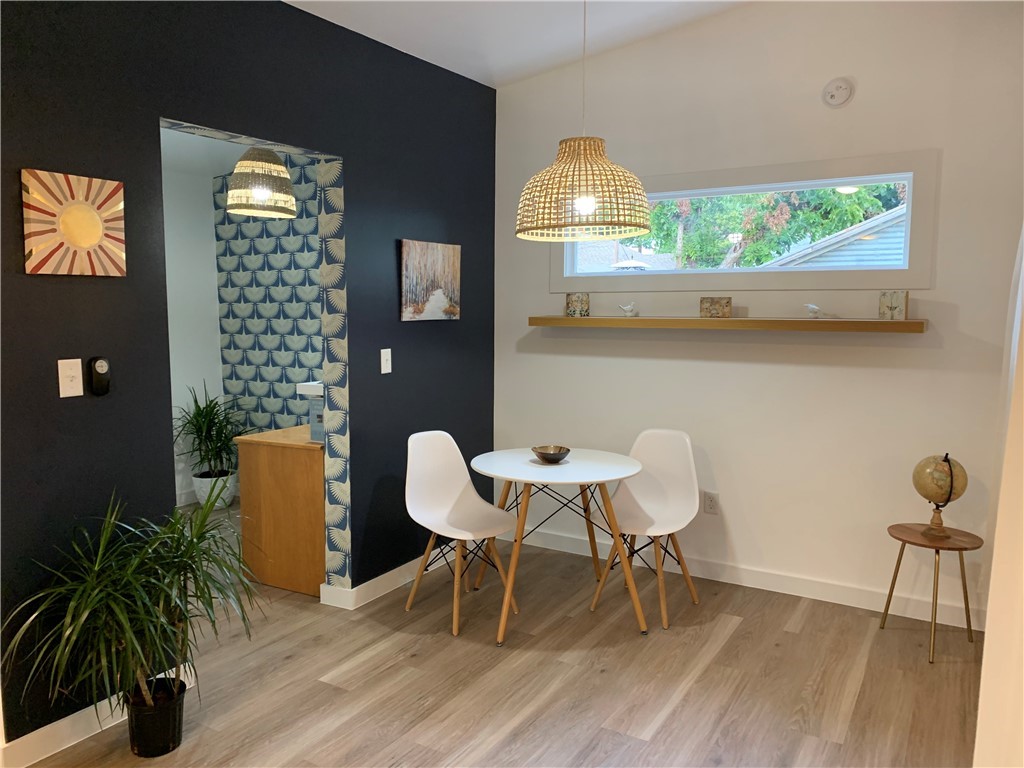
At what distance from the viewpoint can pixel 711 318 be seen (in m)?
3.67

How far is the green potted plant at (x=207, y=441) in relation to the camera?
5.15 meters

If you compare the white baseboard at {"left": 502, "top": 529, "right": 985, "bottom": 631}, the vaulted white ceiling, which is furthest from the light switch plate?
the white baseboard at {"left": 502, "top": 529, "right": 985, "bottom": 631}

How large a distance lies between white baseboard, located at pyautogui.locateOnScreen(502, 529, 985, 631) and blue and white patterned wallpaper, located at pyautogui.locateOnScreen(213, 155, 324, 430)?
2264 millimetres

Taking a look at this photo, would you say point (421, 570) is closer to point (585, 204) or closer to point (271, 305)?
point (585, 204)

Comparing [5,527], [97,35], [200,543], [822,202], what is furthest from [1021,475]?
[822,202]

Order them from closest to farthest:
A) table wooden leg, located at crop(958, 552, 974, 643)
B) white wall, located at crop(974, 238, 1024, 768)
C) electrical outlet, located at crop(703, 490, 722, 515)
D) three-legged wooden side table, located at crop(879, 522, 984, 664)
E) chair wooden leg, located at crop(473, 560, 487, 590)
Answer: white wall, located at crop(974, 238, 1024, 768), three-legged wooden side table, located at crop(879, 522, 984, 664), table wooden leg, located at crop(958, 552, 974, 643), chair wooden leg, located at crop(473, 560, 487, 590), electrical outlet, located at crop(703, 490, 722, 515)

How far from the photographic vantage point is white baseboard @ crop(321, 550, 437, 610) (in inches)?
140

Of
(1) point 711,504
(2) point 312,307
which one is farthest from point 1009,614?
(2) point 312,307

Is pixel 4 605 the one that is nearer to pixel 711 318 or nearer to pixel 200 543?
pixel 200 543

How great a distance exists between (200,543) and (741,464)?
8.45ft

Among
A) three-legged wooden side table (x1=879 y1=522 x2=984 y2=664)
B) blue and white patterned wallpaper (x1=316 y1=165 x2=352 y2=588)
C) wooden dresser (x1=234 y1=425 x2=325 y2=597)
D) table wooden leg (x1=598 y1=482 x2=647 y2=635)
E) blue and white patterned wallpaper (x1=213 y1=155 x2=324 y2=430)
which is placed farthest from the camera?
blue and white patterned wallpaper (x1=213 y1=155 x2=324 y2=430)

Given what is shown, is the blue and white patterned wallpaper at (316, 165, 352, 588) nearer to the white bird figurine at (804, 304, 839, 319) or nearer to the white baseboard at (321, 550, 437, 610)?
the white baseboard at (321, 550, 437, 610)

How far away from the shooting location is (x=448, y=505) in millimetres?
3643

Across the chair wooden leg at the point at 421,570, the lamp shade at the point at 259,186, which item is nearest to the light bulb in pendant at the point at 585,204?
the lamp shade at the point at 259,186
